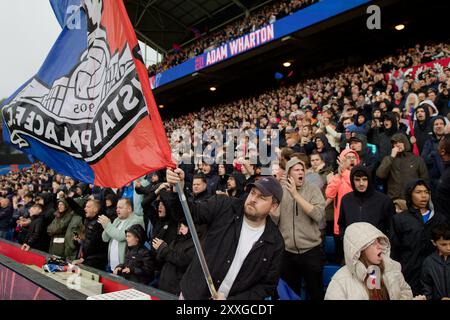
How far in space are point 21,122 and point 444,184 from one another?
3629 mm

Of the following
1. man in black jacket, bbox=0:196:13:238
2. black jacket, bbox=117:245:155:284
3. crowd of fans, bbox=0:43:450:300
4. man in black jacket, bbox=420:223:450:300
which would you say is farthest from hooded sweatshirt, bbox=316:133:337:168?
man in black jacket, bbox=0:196:13:238

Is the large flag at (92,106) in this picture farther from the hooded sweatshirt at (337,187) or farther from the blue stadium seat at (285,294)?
the hooded sweatshirt at (337,187)

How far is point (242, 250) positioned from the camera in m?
2.46

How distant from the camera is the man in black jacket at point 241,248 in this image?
93.7 inches

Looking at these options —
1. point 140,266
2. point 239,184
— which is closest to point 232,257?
point 140,266

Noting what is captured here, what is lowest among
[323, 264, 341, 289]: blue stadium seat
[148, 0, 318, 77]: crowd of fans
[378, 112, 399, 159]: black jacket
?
Answer: [323, 264, 341, 289]: blue stadium seat

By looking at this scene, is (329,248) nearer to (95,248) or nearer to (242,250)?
(242,250)

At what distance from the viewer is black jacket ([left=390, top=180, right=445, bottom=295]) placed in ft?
10.1

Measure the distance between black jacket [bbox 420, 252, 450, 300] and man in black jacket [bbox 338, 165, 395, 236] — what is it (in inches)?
26.7

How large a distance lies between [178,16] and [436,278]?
94.5ft

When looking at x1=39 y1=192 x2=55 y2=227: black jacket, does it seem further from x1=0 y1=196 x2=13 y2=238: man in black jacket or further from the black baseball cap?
the black baseball cap
